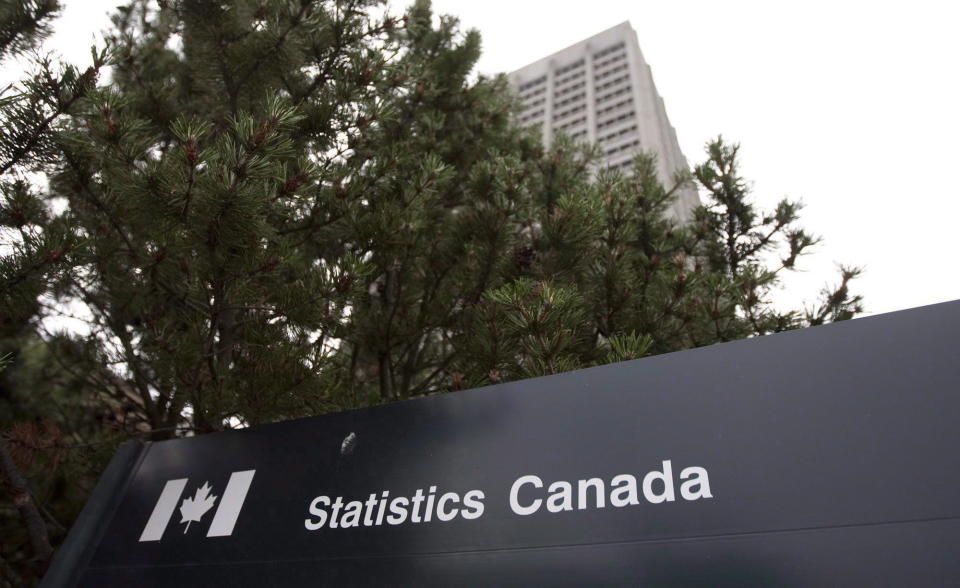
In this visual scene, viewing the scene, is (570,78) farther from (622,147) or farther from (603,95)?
(622,147)

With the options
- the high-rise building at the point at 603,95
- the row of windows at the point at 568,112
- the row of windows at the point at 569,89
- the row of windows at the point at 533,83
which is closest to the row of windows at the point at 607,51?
the high-rise building at the point at 603,95

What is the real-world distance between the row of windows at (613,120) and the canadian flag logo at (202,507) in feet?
85.0

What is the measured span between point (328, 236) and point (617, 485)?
1879 mm

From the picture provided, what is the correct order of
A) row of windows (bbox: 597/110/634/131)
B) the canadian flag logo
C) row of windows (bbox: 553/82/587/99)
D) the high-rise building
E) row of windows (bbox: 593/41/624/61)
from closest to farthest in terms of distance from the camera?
the canadian flag logo, the high-rise building, row of windows (bbox: 597/110/634/131), row of windows (bbox: 553/82/587/99), row of windows (bbox: 593/41/624/61)

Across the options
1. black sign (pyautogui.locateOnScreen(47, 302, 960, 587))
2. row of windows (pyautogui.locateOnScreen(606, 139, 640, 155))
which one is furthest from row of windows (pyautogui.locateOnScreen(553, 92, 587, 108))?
black sign (pyautogui.locateOnScreen(47, 302, 960, 587))

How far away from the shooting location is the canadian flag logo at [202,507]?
166cm

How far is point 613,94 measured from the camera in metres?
28.1

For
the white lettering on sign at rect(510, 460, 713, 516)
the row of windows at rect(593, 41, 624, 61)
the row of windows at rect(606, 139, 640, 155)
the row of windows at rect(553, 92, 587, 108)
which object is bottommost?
the white lettering on sign at rect(510, 460, 713, 516)

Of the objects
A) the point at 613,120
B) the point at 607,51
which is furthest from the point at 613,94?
the point at 607,51

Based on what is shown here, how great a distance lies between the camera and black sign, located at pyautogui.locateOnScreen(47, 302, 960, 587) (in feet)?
3.48

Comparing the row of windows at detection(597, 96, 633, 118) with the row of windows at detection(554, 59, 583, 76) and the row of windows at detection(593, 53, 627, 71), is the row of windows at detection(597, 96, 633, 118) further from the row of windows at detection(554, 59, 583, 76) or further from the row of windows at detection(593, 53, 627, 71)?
the row of windows at detection(554, 59, 583, 76)

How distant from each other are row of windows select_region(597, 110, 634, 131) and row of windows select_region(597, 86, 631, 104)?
5.88 ft

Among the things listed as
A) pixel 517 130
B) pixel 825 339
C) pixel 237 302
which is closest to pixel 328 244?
pixel 237 302

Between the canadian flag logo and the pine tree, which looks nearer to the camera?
the canadian flag logo
